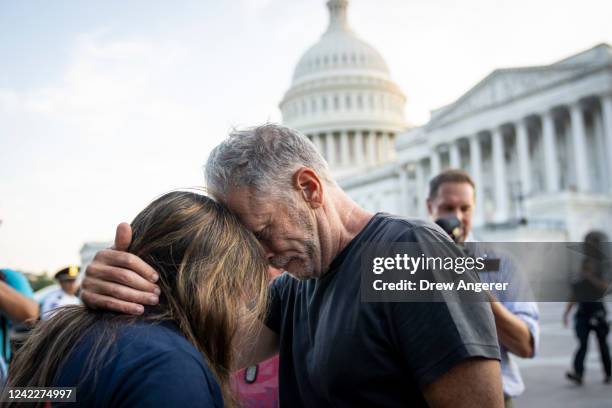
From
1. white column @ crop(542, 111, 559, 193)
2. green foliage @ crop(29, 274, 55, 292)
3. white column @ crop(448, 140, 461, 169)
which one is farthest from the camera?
white column @ crop(448, 140, 461, 169)

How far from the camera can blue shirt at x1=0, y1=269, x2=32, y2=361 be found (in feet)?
15.1

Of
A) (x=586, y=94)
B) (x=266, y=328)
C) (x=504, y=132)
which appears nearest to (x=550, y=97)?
(x=586, y=94)

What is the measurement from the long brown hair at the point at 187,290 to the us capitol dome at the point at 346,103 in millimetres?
81035

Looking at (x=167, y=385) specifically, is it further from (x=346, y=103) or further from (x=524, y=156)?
(x=346, y=103)

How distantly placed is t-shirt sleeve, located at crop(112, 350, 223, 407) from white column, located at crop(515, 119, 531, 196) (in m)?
45.4

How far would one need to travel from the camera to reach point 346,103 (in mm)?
87000

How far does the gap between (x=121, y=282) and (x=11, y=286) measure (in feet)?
11.2

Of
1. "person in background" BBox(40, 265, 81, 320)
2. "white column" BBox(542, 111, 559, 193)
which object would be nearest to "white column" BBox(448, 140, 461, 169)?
"white column" BBox(542, 111, 559, 193)

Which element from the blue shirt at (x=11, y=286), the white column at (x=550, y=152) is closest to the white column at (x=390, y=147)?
the white column at (x=550, y=152)

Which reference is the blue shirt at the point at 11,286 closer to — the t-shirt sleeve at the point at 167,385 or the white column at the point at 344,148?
the t-shirt sleeve at the point at 167,385

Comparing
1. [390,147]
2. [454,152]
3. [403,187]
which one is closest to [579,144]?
[454,152]

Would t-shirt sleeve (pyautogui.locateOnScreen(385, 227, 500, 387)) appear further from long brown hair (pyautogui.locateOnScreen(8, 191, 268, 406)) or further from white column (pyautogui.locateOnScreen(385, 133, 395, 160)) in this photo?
white column (pyautogui.locateOnScreen(385, 133, 395, 160))

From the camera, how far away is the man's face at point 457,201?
5078 mm

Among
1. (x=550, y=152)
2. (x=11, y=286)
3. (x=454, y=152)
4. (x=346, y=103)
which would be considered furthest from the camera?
(x=346, y=103)
